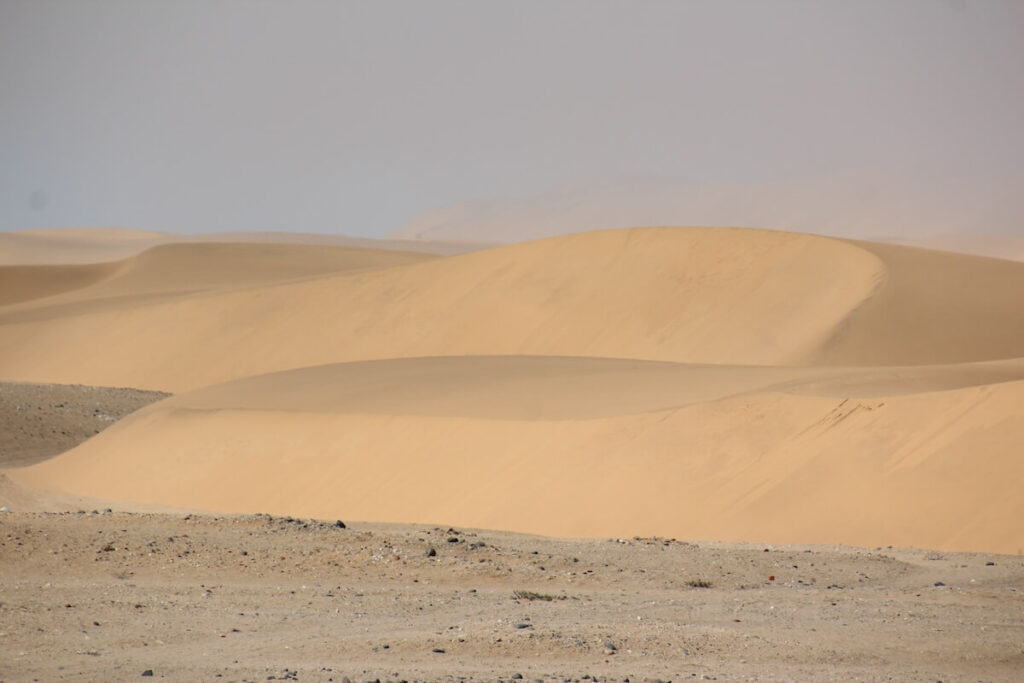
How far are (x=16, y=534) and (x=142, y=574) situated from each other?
5.42ft

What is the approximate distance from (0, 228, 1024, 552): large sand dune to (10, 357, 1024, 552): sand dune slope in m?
0.03

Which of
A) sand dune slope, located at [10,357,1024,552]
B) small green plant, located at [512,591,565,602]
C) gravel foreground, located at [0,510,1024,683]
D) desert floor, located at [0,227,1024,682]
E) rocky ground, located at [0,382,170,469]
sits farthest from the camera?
rocky ground, located at [0,382,170,469]

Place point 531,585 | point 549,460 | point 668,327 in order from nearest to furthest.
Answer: point 531,585 → point 549,460 → point 668,327

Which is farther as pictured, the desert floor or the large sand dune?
the large sand dune

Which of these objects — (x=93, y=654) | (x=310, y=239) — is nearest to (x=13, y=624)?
(x=93, y=654)

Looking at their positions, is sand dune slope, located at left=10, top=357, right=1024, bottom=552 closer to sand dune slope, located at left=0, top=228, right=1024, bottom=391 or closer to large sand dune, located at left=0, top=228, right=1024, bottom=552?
large sand dune, located at left=0, top=228, right=1024, bottom=552

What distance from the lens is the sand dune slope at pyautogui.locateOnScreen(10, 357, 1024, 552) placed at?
14227 mm

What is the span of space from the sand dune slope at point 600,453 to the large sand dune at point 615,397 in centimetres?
3

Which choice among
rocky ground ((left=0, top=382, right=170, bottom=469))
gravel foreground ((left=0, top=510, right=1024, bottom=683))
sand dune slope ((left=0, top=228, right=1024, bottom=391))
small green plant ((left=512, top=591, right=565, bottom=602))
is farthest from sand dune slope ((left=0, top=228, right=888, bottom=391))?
small green plant ((left=512, top=591, right=565, bottom=602))

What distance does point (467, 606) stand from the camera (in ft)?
33.6

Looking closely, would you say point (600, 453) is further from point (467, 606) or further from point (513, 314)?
point (513, 314)

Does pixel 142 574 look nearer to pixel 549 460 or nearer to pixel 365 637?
pixel 365 637

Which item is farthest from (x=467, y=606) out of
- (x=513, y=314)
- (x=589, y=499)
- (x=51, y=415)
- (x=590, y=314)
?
(x=513, y=314)

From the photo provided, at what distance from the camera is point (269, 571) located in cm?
1185
